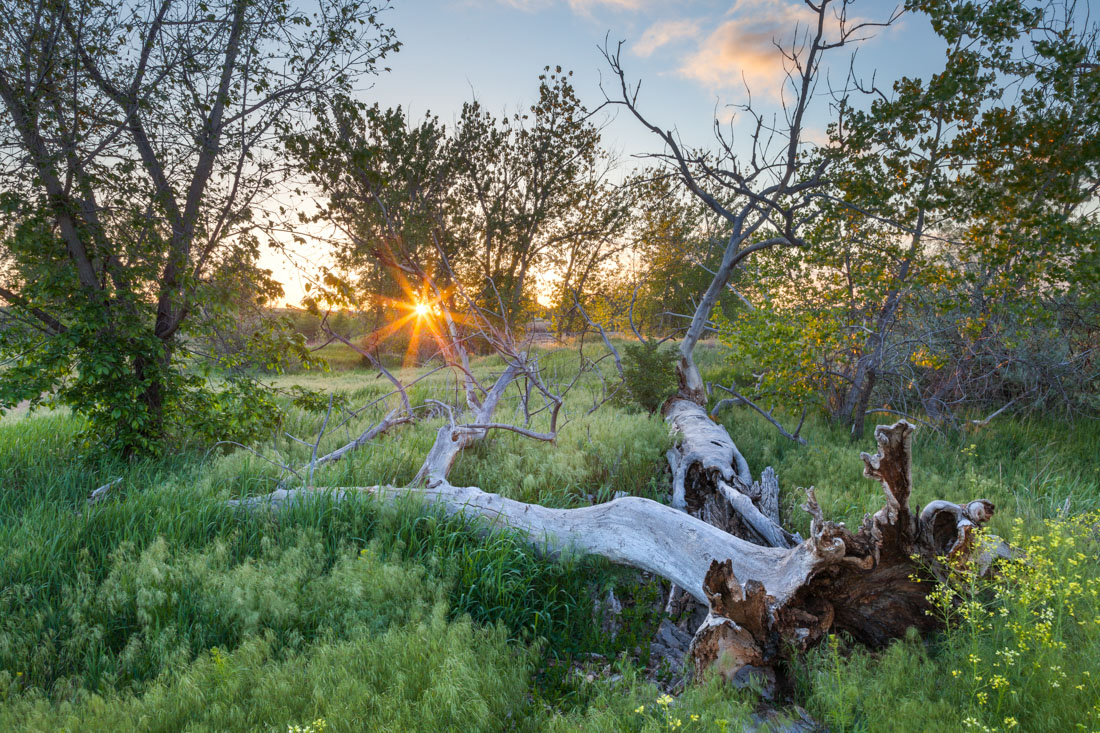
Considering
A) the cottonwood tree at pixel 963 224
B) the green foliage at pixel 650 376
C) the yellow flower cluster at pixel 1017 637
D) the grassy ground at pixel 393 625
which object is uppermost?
the cottonwood tree at pixel 963 224

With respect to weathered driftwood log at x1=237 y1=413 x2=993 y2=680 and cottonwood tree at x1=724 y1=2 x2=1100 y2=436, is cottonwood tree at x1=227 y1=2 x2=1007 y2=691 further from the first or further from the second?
cottonwood tree at x1=724 y1=2 x2=1100 y2=436

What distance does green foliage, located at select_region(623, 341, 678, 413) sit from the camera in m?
9.98

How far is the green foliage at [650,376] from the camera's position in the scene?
998 centimetres

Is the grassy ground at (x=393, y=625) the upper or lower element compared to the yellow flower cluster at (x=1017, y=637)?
lower

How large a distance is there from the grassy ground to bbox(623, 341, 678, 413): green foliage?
14.1ft

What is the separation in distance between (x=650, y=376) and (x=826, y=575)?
6792 mm

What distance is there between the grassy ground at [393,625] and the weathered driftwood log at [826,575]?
0.73 feet

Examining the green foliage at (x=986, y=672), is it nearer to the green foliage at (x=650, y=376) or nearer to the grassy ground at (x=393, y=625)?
the grassy ground at (x=393, y=625)

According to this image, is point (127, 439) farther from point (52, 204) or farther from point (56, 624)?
point (56, 624)

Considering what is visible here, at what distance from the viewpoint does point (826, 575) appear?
3.26 meters

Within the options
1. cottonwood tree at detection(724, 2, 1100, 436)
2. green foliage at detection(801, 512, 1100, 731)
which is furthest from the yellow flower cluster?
cottonwood tree at detection(724, 2, 1100, 436)

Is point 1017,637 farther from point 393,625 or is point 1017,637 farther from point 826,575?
point 393,625

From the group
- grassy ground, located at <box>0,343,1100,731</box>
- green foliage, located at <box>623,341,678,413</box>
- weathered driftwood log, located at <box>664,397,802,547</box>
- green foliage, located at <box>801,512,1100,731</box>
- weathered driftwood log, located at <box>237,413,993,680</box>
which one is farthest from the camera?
green foliage, located at <box>623,341,678,413</box>

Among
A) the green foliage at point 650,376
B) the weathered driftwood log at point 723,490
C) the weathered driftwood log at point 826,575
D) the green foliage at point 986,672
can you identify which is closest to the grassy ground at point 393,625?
the green foliage at point 986,672
